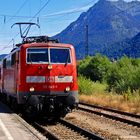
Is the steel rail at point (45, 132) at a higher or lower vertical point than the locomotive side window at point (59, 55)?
lower

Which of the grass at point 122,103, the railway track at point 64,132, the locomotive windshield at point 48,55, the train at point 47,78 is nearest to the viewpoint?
the railway track at point 64,132

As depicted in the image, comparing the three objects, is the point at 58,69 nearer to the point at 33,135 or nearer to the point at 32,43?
the point at 32,43

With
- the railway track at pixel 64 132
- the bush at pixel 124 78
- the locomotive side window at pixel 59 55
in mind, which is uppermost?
the locomotive side window at pixel 59 55

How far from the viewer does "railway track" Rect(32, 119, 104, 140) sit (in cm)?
1520

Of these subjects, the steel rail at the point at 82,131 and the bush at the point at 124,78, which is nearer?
the steel rail at the point at 82,131

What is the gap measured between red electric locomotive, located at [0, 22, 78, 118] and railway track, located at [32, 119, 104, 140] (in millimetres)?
722

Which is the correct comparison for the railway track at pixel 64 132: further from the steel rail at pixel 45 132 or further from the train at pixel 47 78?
the train at pixel 47 78

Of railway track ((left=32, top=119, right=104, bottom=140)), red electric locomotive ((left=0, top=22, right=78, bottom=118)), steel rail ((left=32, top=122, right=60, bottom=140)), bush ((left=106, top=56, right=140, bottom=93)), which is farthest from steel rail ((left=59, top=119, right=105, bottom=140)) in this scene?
bush ((left=106, top=56, right=140, bottom=93))

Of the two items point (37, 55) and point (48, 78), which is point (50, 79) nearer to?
point (48, 78)

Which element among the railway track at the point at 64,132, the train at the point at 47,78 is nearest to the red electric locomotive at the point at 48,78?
the train at the point at 47,78

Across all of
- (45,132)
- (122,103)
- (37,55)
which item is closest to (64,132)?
(45,132)

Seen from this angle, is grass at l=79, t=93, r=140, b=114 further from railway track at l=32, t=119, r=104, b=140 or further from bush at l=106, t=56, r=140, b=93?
railway track at l=32, t=119, r=104, b=140

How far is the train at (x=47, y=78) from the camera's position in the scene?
1964cm

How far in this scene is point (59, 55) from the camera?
20.3m
